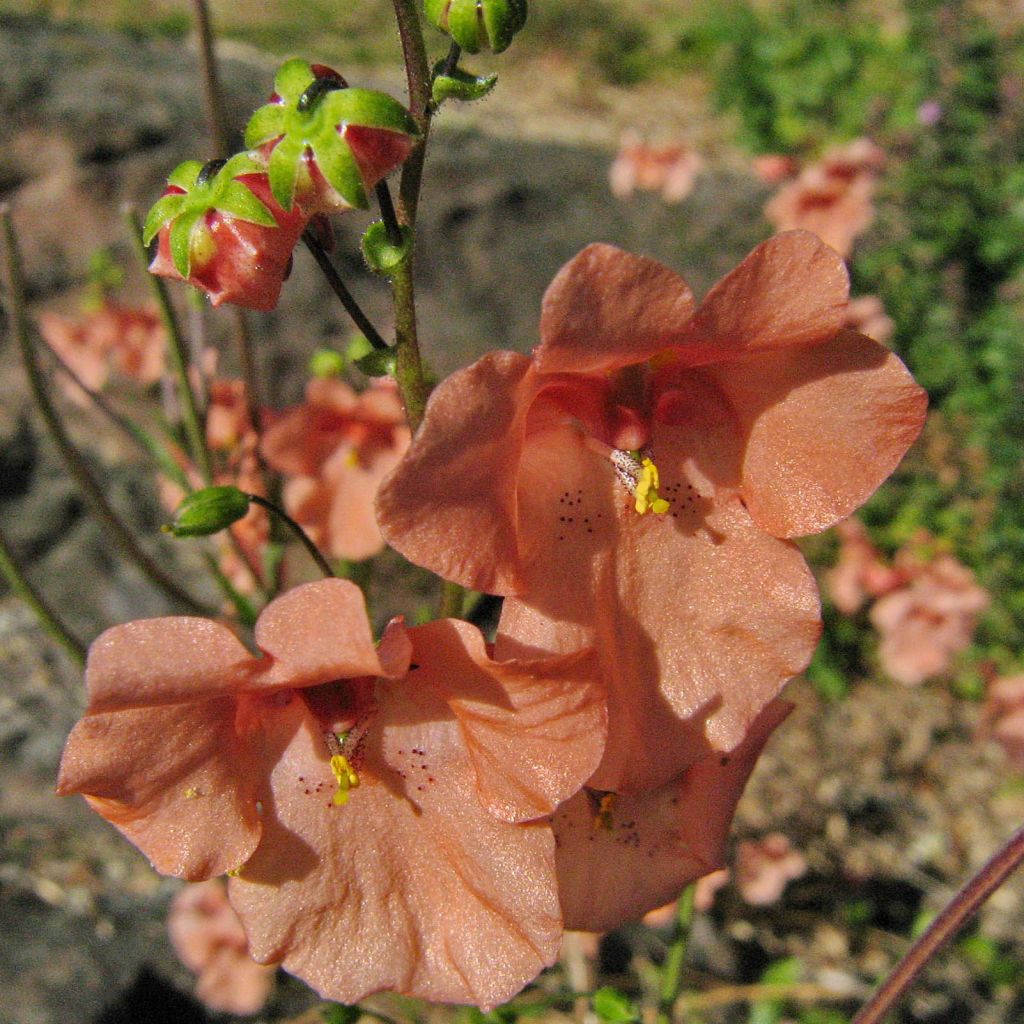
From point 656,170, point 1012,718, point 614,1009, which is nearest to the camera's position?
point 614,1009

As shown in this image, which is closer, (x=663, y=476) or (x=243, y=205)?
(x=243, y=205)

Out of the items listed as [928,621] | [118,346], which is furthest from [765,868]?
[118,346]

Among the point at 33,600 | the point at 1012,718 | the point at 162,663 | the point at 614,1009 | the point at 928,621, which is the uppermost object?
the point at 162,663

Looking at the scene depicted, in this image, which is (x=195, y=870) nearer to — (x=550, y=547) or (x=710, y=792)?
(x=550, y=547)

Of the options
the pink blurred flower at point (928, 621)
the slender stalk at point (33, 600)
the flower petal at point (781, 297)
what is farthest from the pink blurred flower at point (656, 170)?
the flower petal at point (781, 297)

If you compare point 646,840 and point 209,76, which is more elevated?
point 209,76

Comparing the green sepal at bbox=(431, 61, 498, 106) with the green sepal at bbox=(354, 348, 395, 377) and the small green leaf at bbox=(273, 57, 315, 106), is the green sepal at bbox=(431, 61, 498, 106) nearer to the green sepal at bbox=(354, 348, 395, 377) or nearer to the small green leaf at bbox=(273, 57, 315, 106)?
the small green leaf at bbox=(273, 57, 315, 106)

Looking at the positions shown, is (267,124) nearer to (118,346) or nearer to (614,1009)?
(614,1009)
